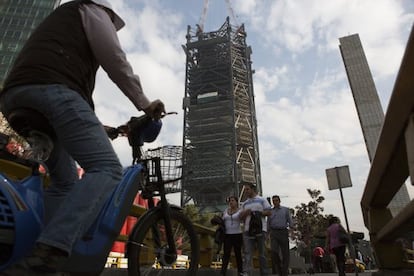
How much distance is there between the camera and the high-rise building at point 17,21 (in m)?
58.7

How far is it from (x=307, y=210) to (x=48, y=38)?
121 ft

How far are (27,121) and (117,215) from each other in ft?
2.29

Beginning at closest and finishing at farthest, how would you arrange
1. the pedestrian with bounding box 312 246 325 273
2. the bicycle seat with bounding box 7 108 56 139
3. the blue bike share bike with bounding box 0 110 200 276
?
the blue bike share bike with bounding box 0 110 200 276, the bicycle seat with bounding box 7 108 56 139, the pedestrian with bounding box 312 246 325 273

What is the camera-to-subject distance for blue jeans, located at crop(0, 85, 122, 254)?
5.33 feet

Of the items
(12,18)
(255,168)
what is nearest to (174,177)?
(12,18)

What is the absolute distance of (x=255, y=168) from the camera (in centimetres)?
8350

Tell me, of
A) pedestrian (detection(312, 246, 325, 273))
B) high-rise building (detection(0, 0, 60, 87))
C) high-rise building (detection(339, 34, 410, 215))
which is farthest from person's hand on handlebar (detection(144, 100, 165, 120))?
high-rise building (detection(339, 34, 410, 215))

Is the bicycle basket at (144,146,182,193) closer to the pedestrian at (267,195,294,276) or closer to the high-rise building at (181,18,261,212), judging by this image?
the pedestrian at (267,195,294,276)

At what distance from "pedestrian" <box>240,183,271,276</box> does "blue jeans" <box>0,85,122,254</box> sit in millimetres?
4631

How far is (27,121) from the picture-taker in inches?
69.7

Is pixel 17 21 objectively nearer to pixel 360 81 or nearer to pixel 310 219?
pixel 310 219

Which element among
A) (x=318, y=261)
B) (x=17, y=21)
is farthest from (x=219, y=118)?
(x=318, y=261)

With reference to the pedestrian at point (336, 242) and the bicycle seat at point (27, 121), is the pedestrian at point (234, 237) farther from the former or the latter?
the bicycle seat at point (27, 121)

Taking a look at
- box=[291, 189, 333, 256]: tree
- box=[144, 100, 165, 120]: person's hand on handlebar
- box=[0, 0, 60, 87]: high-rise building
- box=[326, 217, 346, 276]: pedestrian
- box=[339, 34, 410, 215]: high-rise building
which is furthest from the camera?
box=[339, 34, 410, 215]: high-rise building
